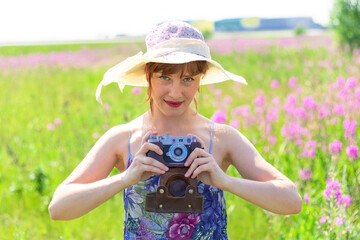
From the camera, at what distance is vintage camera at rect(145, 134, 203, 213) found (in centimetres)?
166

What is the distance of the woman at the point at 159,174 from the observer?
179 cm

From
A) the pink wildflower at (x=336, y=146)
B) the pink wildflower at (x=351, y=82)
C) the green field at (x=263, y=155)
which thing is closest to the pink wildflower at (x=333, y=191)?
the green field at (x=263, y=155)

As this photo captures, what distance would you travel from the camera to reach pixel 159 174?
5.85 ft

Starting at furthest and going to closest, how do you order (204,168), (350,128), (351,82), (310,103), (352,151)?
(351,82)
(310,103)
(350,128)
(352,151)
(204,168)

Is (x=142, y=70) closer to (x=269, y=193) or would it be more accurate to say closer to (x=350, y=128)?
(x=269, y=193)

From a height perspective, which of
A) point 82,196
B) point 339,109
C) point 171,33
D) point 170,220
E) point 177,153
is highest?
point 171,33

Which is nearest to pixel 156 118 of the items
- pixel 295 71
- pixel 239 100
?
pixel 239 100

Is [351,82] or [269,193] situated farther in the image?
[351,82]

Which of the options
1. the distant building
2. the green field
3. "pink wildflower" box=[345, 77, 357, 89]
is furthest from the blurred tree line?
the distant building

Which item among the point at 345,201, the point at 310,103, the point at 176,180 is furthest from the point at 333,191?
the point at 310,103

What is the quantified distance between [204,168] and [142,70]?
0.62 m

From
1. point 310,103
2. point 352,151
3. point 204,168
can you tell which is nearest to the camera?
point 204,168

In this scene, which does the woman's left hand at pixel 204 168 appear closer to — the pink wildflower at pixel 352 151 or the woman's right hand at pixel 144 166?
the woman's right hand at pixel 144 166

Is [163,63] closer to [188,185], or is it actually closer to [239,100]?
[188,185]
